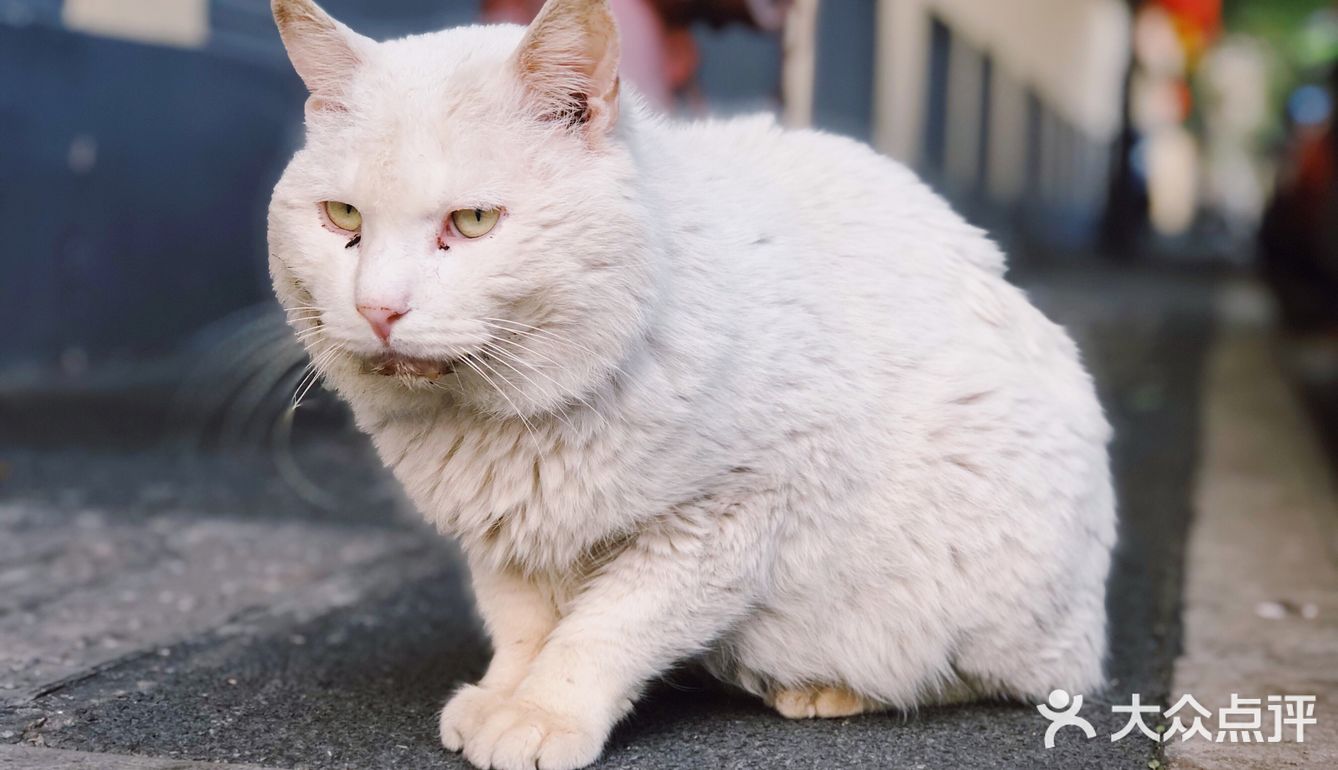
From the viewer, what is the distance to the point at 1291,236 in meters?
14.0

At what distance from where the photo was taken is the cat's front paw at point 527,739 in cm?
185

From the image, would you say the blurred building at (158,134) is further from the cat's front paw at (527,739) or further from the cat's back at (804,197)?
the cat's front paw at (527,739)

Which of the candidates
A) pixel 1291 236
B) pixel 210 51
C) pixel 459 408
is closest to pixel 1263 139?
pixel 1291 236

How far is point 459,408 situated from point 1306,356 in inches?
311

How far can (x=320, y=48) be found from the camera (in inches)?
72.7

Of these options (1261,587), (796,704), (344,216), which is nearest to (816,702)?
(796,704)

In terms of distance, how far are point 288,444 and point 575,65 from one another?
3340mm

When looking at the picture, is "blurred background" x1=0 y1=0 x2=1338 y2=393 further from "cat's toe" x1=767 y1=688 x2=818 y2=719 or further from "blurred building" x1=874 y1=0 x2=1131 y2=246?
"cat's toe" x1=767 y1=688 x2=818 y2=719

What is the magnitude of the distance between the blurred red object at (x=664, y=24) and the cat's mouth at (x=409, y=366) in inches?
65.3

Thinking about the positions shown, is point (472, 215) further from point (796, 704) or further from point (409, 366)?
point (796, 704)

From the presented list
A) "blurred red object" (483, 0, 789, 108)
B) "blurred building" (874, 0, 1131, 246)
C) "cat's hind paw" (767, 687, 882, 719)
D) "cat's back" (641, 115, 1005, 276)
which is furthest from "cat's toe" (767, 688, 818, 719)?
"blurred building" (874, 0, 1131, 246)

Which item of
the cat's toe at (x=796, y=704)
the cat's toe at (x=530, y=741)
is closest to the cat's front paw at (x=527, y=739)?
the cat's toe at (x=530, y=741)

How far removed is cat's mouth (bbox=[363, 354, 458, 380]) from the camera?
67.6 inches

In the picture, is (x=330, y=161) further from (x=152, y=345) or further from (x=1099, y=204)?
(x=1099, y=204)
